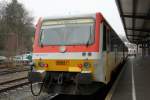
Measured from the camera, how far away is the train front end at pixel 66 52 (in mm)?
10703

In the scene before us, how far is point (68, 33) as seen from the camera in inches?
446

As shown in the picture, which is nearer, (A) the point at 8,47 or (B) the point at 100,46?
(B) the point at 100,46

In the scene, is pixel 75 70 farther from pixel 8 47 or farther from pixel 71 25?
pixel 8 47

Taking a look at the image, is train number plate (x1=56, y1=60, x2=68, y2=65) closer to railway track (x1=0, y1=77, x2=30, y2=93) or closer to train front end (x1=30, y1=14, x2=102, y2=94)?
train front end (x1=30, y1=14, x2=102, y2=94)

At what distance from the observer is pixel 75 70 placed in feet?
35.2

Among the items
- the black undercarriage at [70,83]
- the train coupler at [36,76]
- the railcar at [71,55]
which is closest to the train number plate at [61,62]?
the railcar at [71,55]

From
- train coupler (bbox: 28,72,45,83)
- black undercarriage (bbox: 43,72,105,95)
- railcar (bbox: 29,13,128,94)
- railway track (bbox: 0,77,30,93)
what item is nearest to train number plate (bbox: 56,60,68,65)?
railcar (bbox: 29,13,128,94)

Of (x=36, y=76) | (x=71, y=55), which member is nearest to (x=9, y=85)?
(x=36, y=76)

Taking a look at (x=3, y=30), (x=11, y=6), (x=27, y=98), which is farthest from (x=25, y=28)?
(x=27, y=98)

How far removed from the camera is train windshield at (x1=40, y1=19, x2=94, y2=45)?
1106cm

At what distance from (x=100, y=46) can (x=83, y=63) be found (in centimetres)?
80

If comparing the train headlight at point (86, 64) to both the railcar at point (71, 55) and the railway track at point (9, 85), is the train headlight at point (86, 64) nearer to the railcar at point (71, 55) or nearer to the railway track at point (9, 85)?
the railcar at point (71, 55)

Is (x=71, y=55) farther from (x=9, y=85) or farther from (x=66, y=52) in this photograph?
(x=9, y=85)

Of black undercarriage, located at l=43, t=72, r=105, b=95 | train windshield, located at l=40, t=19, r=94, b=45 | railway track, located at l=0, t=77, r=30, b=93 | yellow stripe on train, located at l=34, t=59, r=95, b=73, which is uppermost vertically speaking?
train windshield, located at l=40, t=19, r=94, b=45
